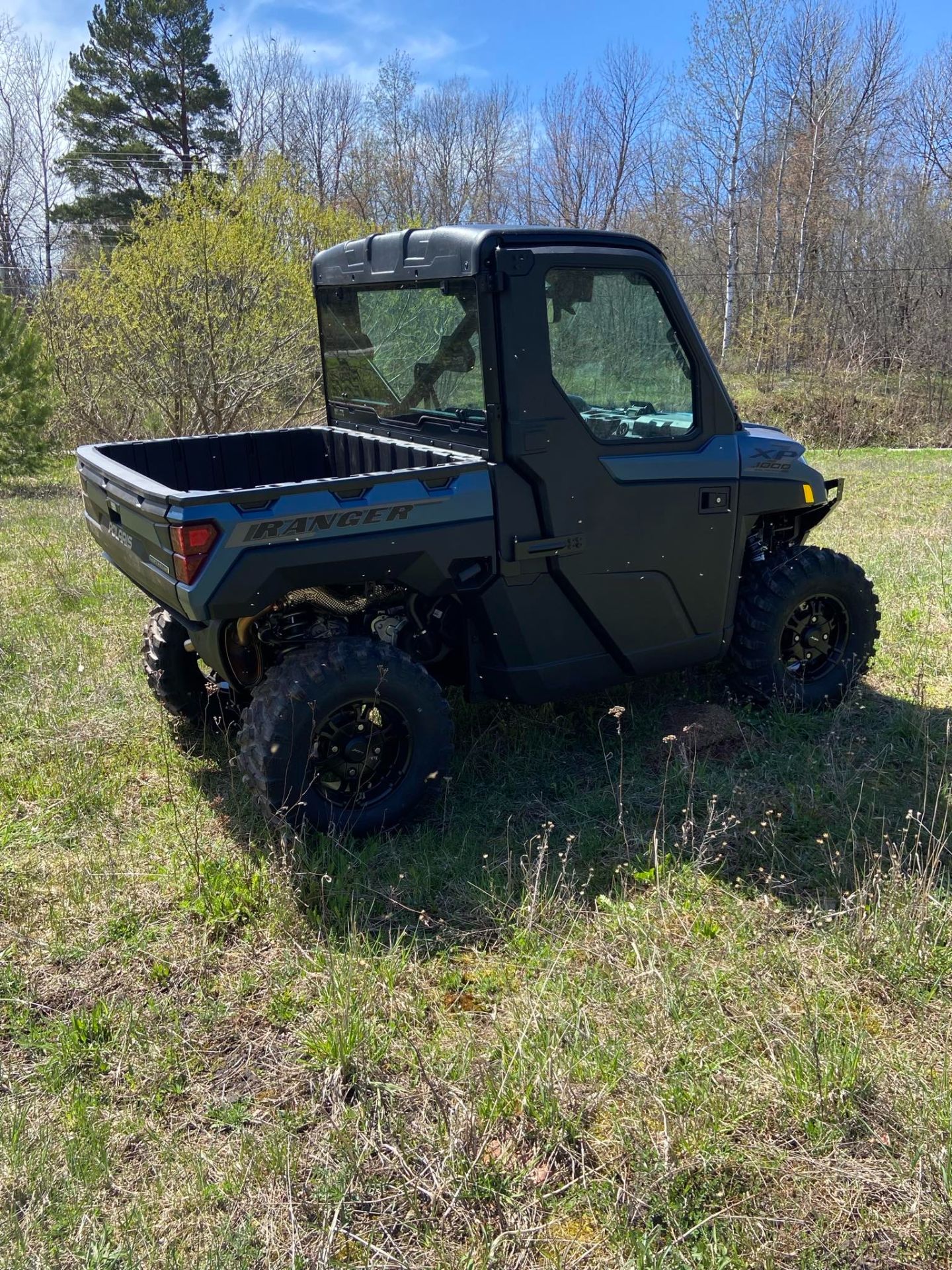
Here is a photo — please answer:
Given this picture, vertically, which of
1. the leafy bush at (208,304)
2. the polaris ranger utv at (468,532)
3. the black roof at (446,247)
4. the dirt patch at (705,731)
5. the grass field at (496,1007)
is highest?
the leafy bush at (208,304)

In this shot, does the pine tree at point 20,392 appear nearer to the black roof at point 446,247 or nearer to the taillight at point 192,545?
the black roof at point 446,247

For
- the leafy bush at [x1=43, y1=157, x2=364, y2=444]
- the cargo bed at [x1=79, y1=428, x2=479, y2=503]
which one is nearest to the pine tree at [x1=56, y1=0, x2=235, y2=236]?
the leafy bush at [x1=43, y1=157, x2=364, y2=444]

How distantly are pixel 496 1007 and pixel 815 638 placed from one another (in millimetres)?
2746

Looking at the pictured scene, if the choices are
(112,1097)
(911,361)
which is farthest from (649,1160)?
(911,361)

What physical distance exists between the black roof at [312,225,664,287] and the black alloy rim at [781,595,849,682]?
72.2 inches

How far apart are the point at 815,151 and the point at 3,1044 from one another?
2869cm

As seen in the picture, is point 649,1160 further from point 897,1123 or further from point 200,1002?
point 200,1002

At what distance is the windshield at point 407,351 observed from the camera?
151 inches

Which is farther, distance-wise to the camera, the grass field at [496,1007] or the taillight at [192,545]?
the taillight at [192,545]

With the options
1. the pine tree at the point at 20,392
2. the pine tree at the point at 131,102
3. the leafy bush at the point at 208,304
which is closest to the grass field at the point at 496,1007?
the leafy bush at the point at 208,304

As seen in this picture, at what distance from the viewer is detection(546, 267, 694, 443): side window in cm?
378

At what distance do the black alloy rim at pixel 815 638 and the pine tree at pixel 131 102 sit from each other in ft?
89.0

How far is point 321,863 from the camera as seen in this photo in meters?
3.47

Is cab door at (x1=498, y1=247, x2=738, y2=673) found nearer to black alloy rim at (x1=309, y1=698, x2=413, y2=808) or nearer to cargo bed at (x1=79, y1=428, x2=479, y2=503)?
cargo bed at (x1=79, y1=428, x2=479, y2=503)
